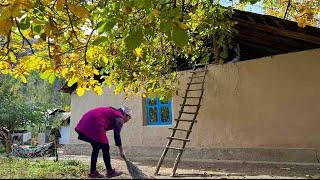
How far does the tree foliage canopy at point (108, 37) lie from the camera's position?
4609 mm

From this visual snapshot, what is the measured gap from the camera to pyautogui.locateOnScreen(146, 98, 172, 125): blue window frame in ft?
38.9

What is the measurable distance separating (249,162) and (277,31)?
3.05 meters

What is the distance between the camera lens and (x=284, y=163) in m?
9.33

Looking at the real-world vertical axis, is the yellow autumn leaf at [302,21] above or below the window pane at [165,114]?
above

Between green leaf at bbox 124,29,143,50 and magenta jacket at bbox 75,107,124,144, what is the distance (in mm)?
2902

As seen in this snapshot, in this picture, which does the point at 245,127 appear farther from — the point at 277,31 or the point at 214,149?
the point at 277,31

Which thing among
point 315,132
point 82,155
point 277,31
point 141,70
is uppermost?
point 277,31

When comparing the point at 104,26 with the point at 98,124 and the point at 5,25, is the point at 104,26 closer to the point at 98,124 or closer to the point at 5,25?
the point at 5,25

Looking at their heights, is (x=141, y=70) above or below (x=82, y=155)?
above

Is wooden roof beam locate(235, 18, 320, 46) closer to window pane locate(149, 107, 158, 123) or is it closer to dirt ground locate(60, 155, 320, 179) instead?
dirt ground locate(60, 155, 320, 179)

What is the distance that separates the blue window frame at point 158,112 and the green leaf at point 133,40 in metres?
7.36

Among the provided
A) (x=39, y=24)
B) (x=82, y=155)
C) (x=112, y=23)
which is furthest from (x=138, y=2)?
(x=82, y=155)

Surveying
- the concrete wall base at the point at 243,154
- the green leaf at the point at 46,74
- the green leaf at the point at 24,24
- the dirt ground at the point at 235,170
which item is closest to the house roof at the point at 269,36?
the concrete wall base at the point at 243,154

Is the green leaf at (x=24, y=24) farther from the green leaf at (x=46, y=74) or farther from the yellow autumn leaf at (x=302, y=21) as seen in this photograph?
the yellow autumn leaf at (x=302, y=21)
